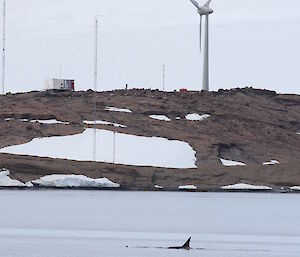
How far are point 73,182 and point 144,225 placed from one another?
50.7 metres

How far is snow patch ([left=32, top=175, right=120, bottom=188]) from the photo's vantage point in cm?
13338

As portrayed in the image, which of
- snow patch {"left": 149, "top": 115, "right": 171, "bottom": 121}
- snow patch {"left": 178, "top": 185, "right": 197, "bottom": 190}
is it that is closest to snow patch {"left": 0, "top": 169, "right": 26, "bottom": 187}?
snow patch {"left": 178, "top": 185, "right": 197, "bottom": 190}

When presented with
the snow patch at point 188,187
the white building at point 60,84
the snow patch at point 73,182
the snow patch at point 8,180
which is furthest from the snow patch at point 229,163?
the white building at point 60,84

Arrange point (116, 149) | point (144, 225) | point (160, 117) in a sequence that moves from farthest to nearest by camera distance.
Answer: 1. point (160, 117)
2. point (116, 149)
3. point (144, 225)

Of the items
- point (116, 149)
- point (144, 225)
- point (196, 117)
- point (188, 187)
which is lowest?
point (144, 225)

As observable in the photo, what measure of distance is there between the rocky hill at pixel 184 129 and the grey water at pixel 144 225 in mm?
6273

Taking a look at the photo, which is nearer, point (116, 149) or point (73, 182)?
point (73, 182)

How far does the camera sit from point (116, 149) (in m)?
142

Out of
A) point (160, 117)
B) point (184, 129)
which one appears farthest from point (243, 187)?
point (160, 117)

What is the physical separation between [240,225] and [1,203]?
2842 cm

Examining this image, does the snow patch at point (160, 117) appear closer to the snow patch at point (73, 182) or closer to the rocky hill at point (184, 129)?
the rocky hill at point (184, 129)

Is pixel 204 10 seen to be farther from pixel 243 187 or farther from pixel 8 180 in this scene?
pixel 8 180

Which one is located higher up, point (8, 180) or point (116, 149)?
point (116, 149)

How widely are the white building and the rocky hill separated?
3.23 meters
